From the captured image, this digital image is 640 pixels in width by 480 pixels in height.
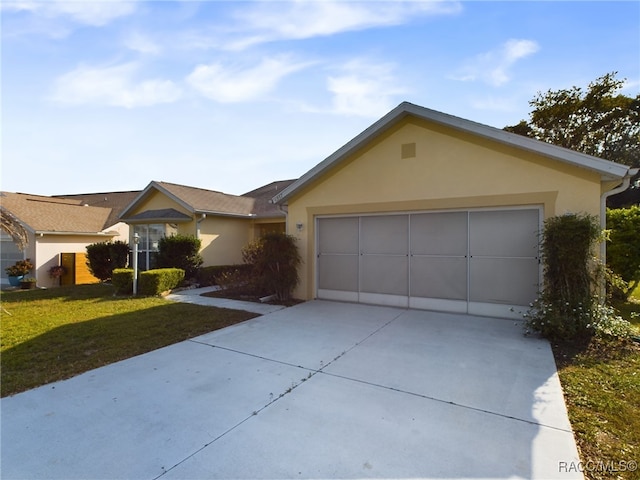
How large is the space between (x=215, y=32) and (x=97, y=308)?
27.7 feet

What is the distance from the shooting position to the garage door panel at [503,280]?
7.32 m

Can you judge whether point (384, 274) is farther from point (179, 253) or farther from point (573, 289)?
point (179, 253)

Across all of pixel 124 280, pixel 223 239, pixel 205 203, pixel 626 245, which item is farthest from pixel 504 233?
pixel 205 203

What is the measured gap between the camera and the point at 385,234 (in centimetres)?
920

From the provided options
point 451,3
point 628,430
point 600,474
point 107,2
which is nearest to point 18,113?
point 107,2

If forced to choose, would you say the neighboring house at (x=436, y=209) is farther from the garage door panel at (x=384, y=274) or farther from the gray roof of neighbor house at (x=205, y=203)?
the gray roof of neighbor house at (x=205, y=203)

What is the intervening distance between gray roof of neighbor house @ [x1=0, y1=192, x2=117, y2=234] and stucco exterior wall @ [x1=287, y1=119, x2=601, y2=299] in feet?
44.6

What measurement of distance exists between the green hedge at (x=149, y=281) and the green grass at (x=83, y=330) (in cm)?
60

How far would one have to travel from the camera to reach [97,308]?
9602 millimetres

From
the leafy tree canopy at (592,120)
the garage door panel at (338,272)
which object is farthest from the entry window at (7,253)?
the leafy tree canopy at (592,120)

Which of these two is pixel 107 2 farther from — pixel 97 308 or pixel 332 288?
pixel 332 288

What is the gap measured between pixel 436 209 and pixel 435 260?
1.35 meters

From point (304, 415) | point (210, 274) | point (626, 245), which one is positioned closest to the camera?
point (304, 415)

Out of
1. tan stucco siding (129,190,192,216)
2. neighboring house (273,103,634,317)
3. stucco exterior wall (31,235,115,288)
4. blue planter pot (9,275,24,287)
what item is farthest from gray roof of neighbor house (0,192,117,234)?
neighboring house (273,103,634,317)
